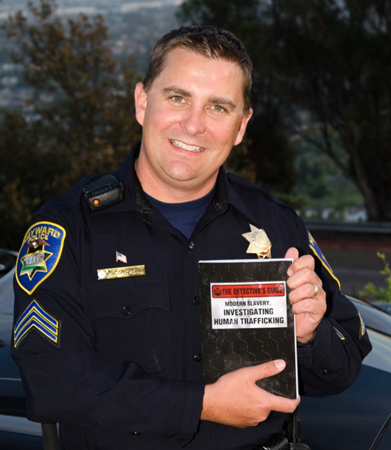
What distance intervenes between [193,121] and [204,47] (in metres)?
0.20

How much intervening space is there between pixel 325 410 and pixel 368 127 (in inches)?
658

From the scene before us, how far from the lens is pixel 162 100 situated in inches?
73.6

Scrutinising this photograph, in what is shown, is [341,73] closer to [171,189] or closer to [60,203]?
[171,189]

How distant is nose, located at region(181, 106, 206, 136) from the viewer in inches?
72.8

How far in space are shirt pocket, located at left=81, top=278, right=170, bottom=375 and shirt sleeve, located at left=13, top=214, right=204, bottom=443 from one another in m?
0.07

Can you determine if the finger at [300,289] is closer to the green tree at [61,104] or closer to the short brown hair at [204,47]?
the short brown hair at [204,47]

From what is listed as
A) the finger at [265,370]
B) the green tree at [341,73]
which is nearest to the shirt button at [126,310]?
the finger at [265,370]

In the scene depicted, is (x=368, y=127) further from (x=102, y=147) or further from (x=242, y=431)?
(x=242, y=431)

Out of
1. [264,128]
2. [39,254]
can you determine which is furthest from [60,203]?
[264,128]

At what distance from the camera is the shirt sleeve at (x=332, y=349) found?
1.81m

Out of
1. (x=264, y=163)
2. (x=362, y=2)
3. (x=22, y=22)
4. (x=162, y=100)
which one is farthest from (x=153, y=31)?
(x=162, y=100)

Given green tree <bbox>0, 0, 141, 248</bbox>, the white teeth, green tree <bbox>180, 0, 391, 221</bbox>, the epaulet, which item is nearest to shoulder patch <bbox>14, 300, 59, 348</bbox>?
the epaulet

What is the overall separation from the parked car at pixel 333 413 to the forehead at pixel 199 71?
1.08 m

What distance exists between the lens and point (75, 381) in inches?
63.0
